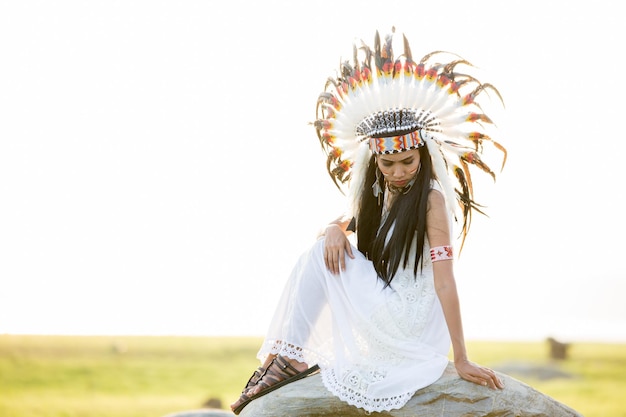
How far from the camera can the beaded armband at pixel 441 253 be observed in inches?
156

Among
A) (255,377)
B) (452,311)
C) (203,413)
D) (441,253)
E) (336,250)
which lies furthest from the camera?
(203,413)

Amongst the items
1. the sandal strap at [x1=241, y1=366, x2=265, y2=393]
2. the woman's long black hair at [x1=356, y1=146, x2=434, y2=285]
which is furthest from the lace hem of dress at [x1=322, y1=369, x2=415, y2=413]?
the woman's long black hair at [x1=356, y1=146, x2=434, y2=285]

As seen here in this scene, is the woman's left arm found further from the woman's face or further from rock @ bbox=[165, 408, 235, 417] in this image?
rock @ bbox=[165, 408, 235, 417]

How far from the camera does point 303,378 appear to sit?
13.5 ft

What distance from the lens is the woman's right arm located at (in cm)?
410

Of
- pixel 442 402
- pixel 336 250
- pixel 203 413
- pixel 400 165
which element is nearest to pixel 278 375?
pixel 336 250

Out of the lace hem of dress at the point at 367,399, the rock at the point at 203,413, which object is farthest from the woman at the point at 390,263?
the rock at the point at 203,413

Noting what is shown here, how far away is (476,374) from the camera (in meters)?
3.87

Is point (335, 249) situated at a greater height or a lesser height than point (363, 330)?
greater

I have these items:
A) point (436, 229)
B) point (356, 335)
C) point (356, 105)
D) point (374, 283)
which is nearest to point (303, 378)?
point (356, 335)

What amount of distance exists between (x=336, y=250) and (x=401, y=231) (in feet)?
1.12

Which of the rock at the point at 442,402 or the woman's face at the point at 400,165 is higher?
the woman's face at the point at 400,165

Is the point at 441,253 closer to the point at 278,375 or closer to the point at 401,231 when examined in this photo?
the point at 401,231

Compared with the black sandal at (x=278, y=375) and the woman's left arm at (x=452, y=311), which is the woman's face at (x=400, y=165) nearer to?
the woman's left arm at (x=452, y=311)
